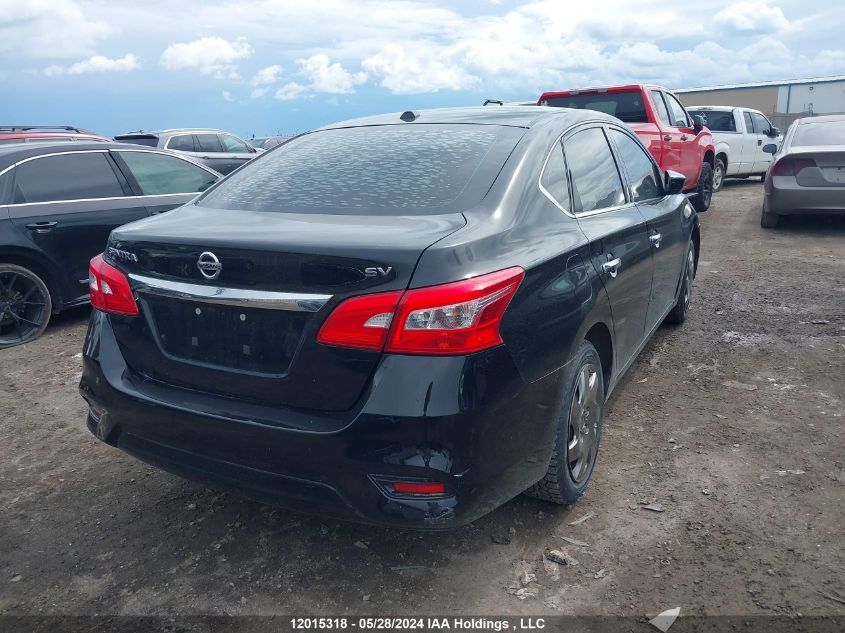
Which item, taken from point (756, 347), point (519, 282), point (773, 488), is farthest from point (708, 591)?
point (756, 347)

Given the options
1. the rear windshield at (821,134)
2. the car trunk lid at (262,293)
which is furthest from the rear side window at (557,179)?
the rear windshield at (821,134)

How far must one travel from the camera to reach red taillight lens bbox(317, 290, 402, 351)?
2.12 m

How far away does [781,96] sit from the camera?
3806cm

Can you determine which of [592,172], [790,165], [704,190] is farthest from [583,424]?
[704,190]

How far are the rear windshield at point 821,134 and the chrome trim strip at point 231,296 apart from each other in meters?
9.07

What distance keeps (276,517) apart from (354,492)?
949 millimetres

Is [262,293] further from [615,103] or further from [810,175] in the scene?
[810,175]

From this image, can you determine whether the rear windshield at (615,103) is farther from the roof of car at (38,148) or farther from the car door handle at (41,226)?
the car door handle at (41,226)

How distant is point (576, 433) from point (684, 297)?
290 centimetres

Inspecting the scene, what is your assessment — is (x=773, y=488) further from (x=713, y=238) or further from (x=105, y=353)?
(x=713, y=238)

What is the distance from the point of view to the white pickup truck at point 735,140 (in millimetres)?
13477

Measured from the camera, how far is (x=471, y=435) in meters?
2.19

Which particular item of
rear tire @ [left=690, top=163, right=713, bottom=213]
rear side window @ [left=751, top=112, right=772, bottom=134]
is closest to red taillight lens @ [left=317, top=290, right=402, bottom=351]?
rear tire @ [left=690, top=163, right=713, bottom=213]

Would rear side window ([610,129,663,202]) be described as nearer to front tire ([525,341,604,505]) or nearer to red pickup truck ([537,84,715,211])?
front tire ([525,341,604,505])
